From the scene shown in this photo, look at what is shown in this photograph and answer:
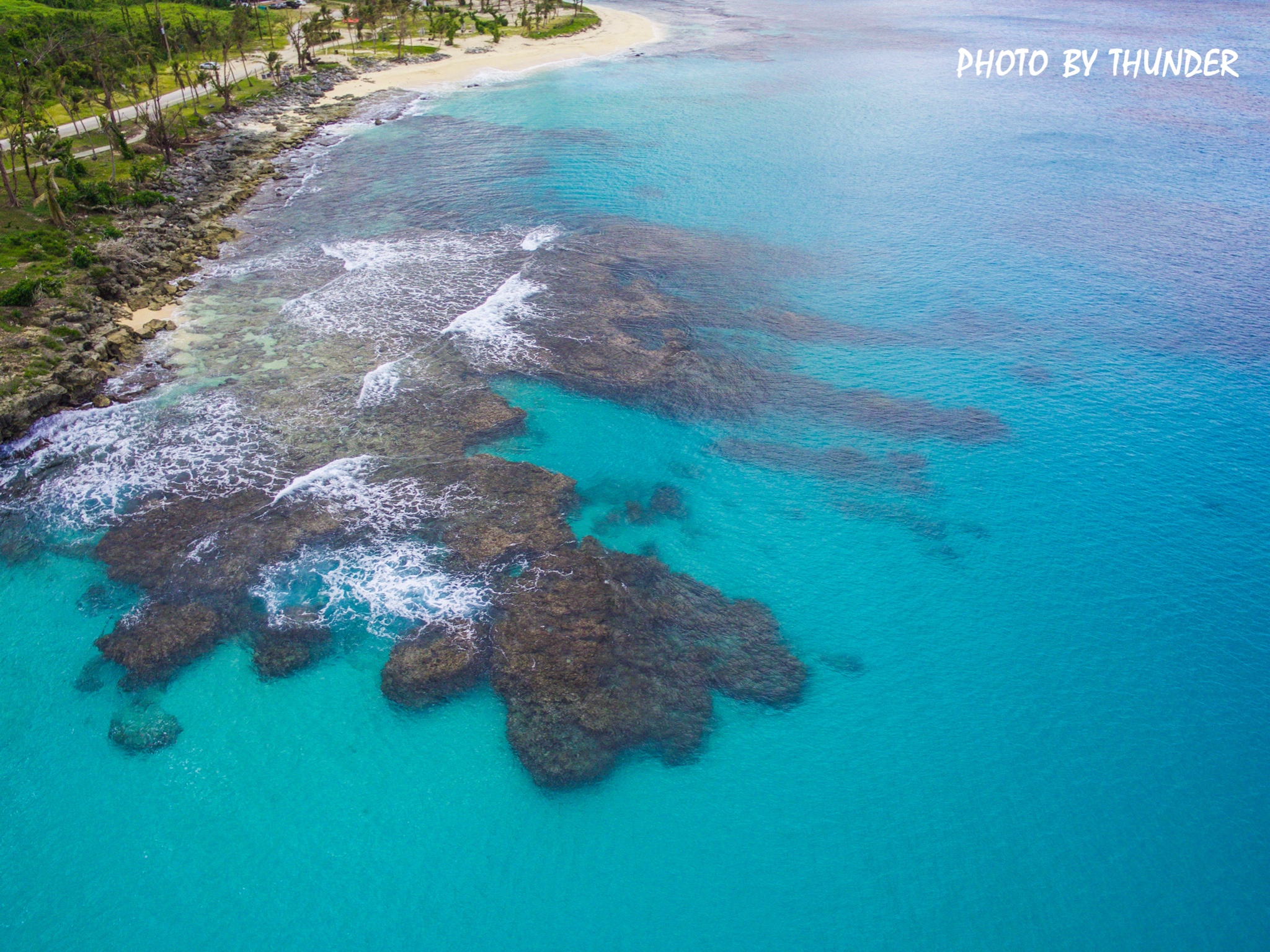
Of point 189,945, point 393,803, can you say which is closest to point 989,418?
point 393,803

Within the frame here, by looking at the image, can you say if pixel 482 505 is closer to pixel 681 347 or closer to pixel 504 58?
pixel 681 347

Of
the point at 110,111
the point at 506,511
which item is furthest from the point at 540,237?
the point at 110,111

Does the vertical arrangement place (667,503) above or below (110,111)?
below

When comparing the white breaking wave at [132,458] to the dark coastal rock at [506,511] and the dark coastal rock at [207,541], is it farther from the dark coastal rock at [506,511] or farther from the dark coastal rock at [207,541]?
the dark coastal rock at [506,511]

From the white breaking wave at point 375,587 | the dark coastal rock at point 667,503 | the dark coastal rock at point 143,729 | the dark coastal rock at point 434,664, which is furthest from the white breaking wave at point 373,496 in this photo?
the dark coastal rock at point 143,729

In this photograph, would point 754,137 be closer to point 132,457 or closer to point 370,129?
point 370,129
